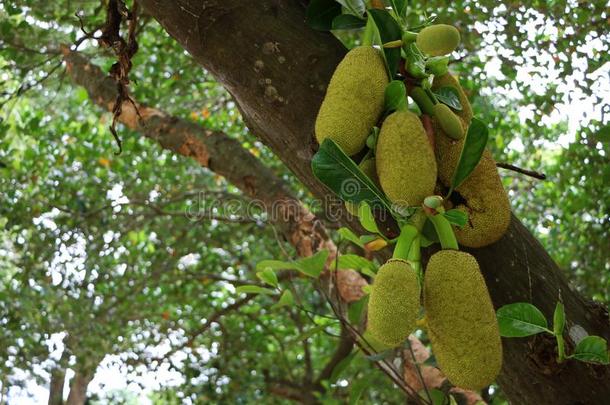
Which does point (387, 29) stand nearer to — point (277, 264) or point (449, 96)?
point (449, 96)

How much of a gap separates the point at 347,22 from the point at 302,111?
0.12m

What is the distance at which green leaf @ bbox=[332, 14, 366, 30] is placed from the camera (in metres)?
0.87

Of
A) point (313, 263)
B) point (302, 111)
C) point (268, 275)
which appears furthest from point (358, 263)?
point (302, 111)

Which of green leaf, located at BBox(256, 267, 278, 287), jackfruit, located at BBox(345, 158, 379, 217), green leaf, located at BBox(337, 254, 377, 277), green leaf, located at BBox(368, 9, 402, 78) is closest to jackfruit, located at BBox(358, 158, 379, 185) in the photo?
jackfruit, located at BBox(345, 158, 379, 217)

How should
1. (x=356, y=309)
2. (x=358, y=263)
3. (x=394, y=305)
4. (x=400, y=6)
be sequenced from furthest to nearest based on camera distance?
(x=356, y=309) < (x=358, y=263) < (x=400, y=6) < (x=394, y=305)

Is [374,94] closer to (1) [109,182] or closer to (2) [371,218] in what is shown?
(2) [371,218]

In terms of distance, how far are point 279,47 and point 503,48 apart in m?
1.30

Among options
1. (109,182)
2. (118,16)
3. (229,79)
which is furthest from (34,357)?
(229,79)

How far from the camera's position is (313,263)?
1.20 metres

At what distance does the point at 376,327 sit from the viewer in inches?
23.9

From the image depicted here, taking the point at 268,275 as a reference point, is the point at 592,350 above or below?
below

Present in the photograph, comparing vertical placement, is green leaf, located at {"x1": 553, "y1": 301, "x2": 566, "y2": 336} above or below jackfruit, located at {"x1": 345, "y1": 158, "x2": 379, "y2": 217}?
below

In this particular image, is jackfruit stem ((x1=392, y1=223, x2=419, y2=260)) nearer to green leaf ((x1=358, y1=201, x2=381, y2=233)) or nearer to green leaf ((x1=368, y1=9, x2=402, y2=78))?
green leaf ((x1=358, y1=201, x2=381, y2=233))

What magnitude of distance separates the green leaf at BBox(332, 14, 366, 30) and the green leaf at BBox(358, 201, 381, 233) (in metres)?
0.25
